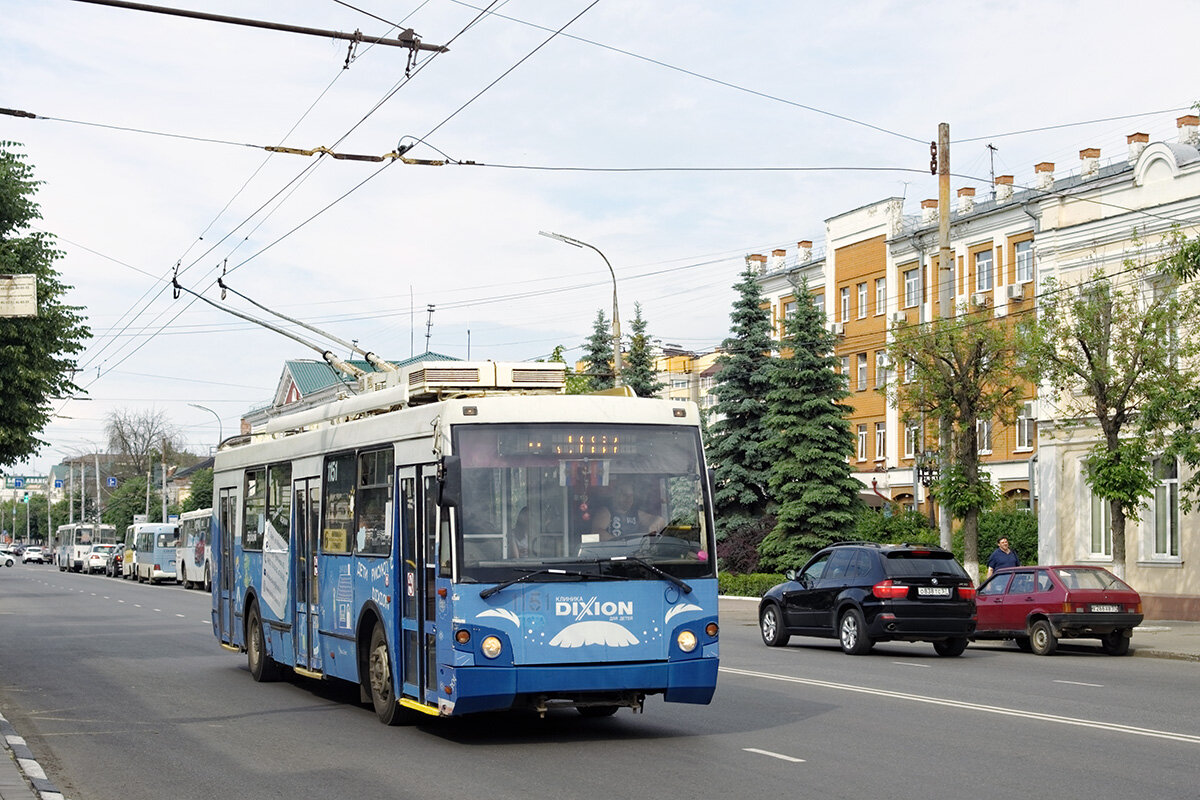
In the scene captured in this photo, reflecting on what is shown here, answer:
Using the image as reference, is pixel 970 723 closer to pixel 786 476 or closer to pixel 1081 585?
pixel 1081 585

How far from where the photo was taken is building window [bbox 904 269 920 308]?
59000 millimetres

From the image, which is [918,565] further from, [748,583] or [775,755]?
[748,583]

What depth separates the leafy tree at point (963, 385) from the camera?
2969cm

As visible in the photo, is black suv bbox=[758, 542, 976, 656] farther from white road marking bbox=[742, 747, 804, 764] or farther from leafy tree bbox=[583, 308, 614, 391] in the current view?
leafy tree bbox=[583, 308, 614, 391]

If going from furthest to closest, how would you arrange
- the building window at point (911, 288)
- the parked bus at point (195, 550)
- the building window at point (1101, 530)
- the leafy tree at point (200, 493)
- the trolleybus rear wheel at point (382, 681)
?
the leafy tree at point (200, 493), the building window at point (911, 288), the parked bus at point (195, 550), the building window at point (1101, 530), the trolleybus rear wheel at point (382, 681)

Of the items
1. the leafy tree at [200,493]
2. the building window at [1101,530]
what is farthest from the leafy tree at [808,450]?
the leafy tree at [200,493]

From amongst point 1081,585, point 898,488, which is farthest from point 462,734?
point 898,488

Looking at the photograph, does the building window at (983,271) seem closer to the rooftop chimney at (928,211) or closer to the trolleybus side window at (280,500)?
the rooftop chimney at (928,211)

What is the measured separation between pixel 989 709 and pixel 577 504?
16.4ft

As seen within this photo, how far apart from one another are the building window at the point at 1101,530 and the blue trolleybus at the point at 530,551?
23.8 metres

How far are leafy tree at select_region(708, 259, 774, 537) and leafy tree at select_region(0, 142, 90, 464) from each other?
22.4 m

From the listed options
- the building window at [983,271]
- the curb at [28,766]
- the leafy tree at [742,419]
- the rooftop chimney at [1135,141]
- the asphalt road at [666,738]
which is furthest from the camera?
the building window at [983,271]

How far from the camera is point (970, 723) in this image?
1288 cm

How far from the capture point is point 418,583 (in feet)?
39.8
